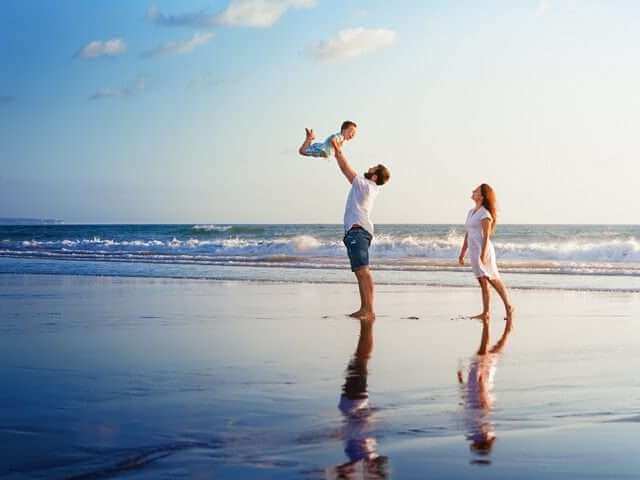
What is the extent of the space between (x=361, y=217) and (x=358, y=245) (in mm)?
337

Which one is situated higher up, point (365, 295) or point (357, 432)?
point (365, 295)

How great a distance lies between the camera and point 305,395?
551cm

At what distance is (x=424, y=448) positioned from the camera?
412 cm

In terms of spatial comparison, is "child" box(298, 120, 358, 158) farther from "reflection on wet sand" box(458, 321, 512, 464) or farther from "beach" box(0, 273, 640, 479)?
"reflection on wet sand" box(458, 321, 512, 464)

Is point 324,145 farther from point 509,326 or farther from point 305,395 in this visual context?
point 305,395

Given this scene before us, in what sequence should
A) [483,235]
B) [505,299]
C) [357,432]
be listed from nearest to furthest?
[357,432] → [505,299] → [483,235]

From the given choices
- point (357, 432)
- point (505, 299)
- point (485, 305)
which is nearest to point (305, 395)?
point (357, 432)

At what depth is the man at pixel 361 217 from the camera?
10.4 m

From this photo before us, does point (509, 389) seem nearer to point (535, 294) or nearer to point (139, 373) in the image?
point (139, 373)

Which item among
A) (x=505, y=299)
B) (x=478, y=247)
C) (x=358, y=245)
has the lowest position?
(x=505, y=299)

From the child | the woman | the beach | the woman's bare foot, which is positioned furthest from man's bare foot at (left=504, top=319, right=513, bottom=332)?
the child

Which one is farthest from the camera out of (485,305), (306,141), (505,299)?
(505,299)

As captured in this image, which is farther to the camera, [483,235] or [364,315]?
[483,235]

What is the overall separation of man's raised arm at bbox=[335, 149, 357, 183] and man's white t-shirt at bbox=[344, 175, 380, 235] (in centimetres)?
5
